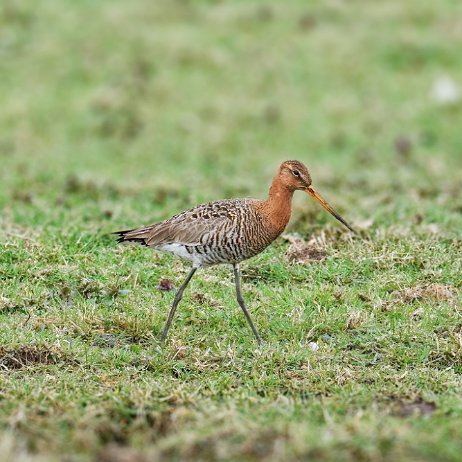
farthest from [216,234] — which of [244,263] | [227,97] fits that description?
[227,97]

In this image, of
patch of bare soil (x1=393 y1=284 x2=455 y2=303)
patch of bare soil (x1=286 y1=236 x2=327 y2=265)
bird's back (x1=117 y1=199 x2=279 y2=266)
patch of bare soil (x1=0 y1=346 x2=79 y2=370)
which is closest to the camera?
patch of bare soil (x1=0 y1=346 x2=79 y2=370)

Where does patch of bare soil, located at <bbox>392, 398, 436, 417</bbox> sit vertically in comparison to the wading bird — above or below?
below

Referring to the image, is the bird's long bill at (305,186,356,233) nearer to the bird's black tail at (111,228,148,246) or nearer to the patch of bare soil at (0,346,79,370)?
the bird's black tail at (111,228,148,246)

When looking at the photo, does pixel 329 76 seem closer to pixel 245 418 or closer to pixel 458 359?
pixel 458 359

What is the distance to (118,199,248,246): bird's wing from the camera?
6.80m

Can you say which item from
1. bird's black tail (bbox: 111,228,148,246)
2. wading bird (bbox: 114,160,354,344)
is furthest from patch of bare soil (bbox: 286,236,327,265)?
bird's black tail (bbox: 111,228,148,246)

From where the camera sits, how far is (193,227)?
6867 millimetres

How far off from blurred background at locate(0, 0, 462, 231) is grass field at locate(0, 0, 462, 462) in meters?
0.05

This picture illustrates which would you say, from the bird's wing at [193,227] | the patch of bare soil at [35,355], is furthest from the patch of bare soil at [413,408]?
the patch of bare soil at [35,355]

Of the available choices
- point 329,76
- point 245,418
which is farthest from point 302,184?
point 329,76

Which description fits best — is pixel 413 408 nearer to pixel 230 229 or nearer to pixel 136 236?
pixel 230 229

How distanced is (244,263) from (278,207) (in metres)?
1.36

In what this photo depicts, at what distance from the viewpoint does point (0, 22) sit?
18.0 m

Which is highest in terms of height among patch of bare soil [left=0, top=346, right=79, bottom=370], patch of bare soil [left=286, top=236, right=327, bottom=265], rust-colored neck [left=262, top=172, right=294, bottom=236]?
rust-colored neck [left=262, top=172, right=294, bottom=236]
